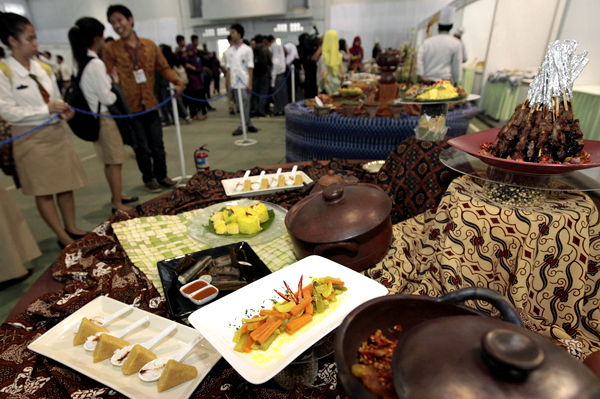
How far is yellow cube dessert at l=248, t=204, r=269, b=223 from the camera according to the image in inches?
75.2

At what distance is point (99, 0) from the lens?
14.2 metres

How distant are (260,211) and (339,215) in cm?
69

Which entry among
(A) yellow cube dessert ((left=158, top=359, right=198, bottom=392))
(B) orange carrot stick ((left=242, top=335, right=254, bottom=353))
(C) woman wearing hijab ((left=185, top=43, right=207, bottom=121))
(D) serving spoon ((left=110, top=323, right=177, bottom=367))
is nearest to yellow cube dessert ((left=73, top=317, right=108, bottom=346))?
(D) serving spoon ((left=110, top=323, right=177, bottom=367))

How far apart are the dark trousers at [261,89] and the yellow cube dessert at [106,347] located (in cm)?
744

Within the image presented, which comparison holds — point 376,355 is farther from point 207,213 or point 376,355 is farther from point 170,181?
point 170,181

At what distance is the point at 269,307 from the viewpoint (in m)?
1.10

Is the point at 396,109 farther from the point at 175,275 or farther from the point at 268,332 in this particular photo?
the point at 268,332

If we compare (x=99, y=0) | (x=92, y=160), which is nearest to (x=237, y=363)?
(x=92, y=160)

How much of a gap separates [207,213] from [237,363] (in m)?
1.35

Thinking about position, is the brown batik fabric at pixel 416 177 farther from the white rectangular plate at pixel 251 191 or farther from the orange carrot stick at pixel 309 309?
the orange carrot stick at pixel 309 309

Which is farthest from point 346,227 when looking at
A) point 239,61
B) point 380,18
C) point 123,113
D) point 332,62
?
point 380,18

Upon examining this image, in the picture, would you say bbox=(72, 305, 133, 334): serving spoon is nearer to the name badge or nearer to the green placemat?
the green placemat

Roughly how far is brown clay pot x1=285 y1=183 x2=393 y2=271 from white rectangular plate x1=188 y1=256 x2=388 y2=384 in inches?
4.1

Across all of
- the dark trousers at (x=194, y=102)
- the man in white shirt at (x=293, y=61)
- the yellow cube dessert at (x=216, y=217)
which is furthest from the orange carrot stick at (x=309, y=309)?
the dark trousers at (x=194, y=102)
